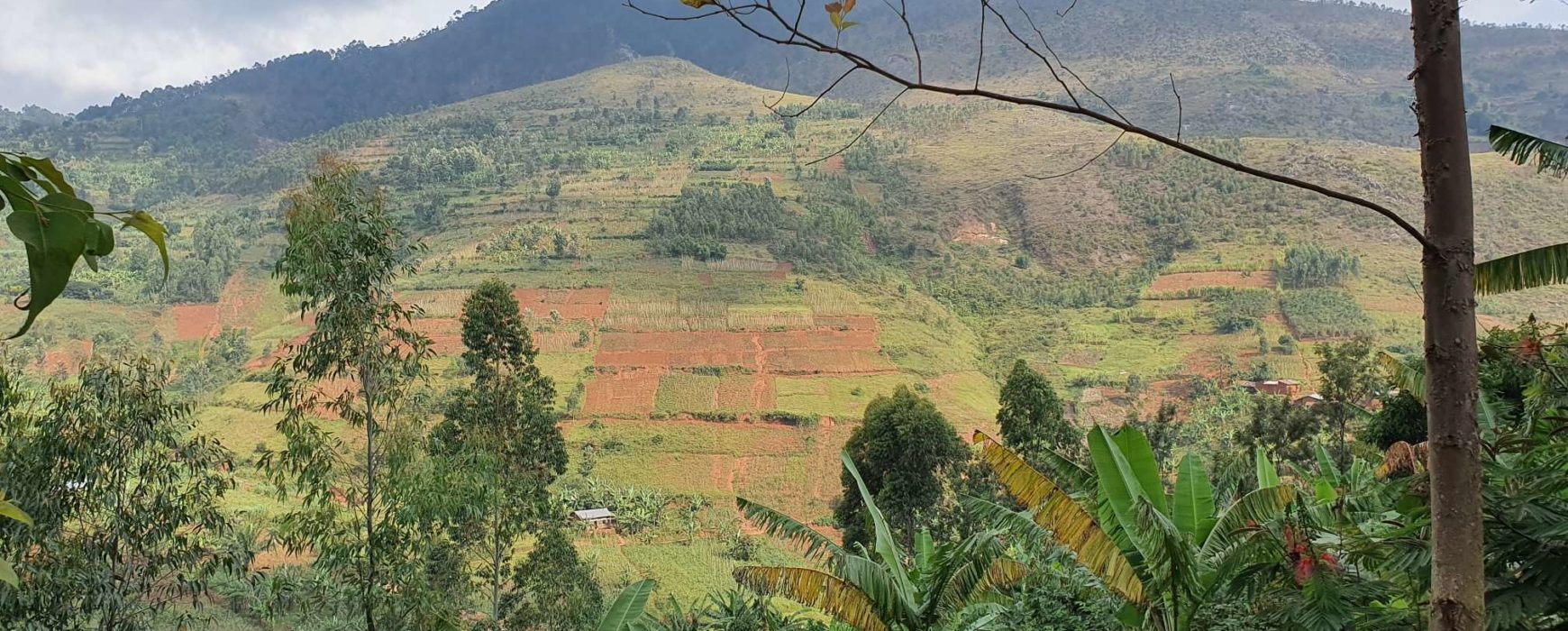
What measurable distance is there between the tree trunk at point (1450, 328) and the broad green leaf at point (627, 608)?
11.0ft

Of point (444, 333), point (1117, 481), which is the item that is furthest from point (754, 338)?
point (1117, 481)

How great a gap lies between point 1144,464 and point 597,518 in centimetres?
2148

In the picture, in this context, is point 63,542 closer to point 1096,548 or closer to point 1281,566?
Result: point 1096,548

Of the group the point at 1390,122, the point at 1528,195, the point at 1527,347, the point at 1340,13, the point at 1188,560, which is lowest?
the point at 1188,560

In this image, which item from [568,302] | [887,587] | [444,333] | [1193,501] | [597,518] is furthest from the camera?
[568,302]

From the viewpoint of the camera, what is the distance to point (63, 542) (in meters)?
4.94

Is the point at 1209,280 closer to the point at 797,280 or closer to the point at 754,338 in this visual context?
the point at 797,280

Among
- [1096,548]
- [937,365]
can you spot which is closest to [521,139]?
[937,365]

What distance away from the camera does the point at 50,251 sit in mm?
542

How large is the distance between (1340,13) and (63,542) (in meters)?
104

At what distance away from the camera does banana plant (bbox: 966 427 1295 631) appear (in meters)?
3.15

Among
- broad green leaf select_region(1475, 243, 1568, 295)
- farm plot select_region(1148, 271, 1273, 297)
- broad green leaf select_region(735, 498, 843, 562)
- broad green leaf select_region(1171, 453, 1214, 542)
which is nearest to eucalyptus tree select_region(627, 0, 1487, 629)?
broad green leaf select_region(1475, 243, 1568, 295)

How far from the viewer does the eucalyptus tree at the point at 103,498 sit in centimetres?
473

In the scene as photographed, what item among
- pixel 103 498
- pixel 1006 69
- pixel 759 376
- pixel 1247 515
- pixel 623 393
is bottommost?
pixel 623 393
